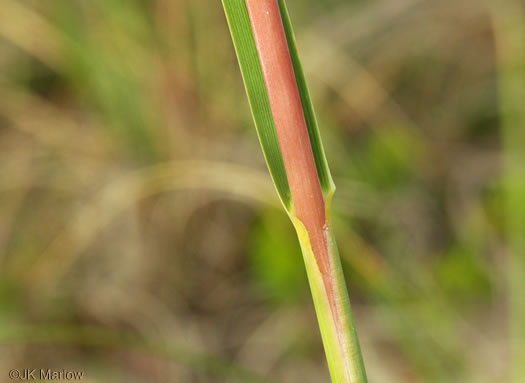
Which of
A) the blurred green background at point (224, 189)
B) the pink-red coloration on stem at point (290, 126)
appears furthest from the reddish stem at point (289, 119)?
the blurred green background at point (224, 189)

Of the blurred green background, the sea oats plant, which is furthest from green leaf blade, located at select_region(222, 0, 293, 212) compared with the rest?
the blurred green background

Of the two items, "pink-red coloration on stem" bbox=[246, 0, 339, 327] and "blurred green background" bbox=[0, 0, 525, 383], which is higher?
"blurred green background" bbox=[0, 0, 525, 383]

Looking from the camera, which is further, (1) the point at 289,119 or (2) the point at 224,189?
(2) the point at 224,189

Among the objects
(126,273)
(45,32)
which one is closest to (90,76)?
(45,32)

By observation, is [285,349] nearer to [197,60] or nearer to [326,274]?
A: [197,60]

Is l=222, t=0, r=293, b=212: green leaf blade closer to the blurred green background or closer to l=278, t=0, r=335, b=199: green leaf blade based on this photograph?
l=278, t=0, r=335, b=199: green leaf blade

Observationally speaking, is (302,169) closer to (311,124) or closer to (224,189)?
(311,124)

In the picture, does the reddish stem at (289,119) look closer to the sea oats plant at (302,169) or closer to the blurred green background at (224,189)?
the sea oats plant at (302,169)

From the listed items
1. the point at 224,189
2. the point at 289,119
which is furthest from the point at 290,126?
the point at 224,189
